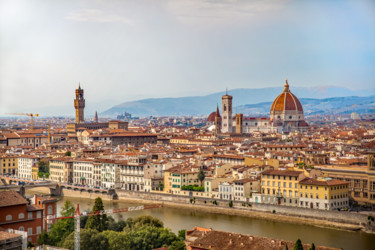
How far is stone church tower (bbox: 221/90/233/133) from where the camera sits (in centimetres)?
5981

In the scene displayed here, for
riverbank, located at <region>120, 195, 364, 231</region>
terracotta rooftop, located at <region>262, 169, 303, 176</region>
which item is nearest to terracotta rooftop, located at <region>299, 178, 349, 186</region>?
terracotta rooftop, located at <region>262, 169, 303, 176</region>

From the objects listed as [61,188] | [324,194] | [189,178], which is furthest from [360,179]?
[61,188]

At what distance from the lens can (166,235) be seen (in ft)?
46.4

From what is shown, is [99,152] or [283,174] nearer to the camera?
[283,174]

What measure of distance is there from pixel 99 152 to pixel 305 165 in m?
13.2

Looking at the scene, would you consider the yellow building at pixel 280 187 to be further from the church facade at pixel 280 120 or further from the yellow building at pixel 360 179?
the church facade at pixel 280 120

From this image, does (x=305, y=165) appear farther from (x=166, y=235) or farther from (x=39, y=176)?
(x=39, y=176)

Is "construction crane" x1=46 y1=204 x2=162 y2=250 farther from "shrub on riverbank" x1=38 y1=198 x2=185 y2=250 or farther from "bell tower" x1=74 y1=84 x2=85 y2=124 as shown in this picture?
"bell tower" x1=74 y1=84 x2=85 y2=124

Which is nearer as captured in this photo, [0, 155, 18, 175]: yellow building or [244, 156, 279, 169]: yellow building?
[244, 156, 279, 169]: yellow building

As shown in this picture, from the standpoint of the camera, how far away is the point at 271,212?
66.0ft

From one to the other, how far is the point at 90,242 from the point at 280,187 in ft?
30.8

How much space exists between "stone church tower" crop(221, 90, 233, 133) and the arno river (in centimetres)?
3808

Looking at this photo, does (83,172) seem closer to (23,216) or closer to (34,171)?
(34,171)

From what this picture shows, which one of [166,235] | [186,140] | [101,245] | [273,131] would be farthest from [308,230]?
[273,131]
